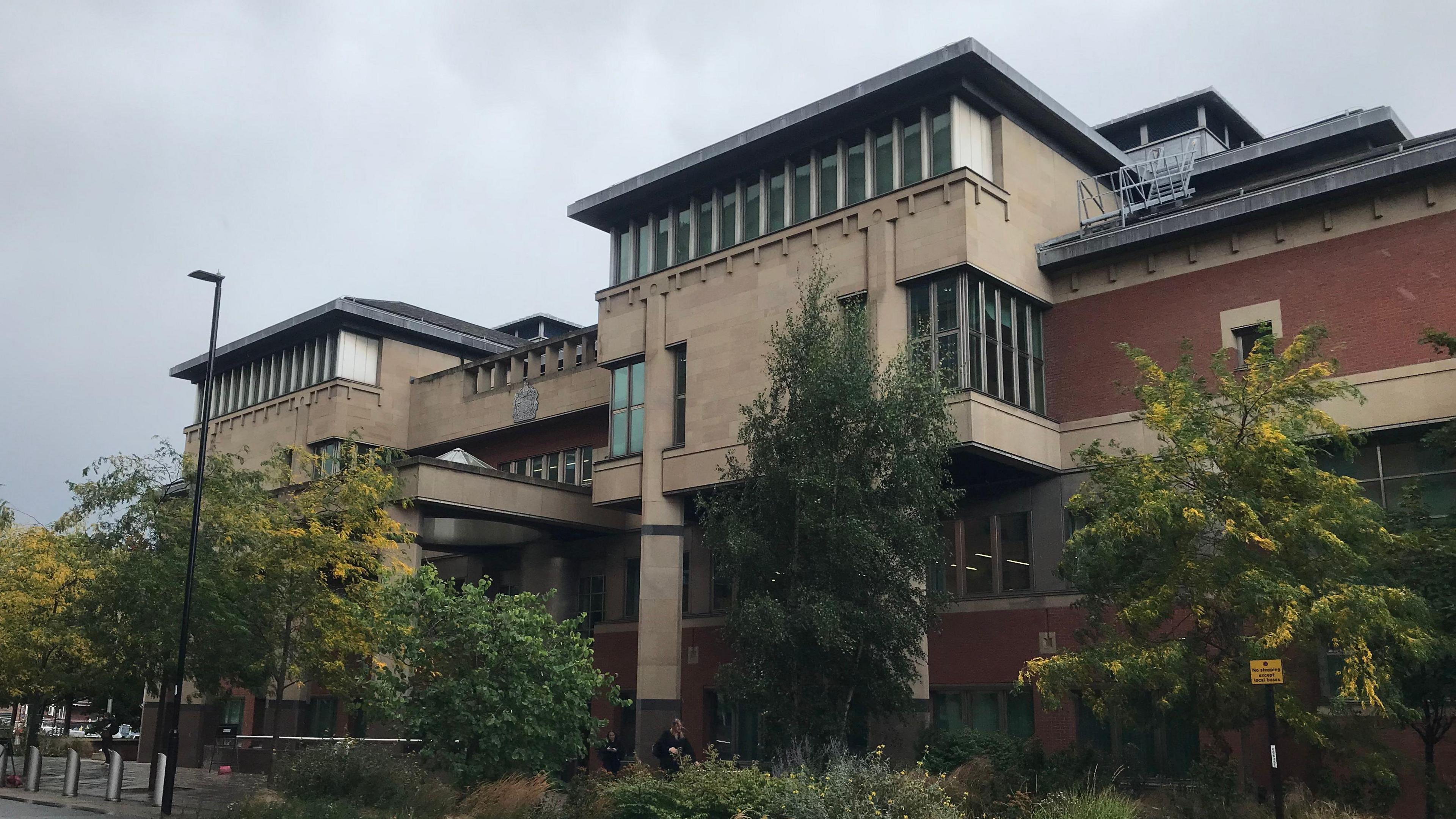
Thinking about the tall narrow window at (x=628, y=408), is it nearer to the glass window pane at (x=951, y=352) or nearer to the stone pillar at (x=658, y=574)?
the stone pillar at (x=658, y=574)

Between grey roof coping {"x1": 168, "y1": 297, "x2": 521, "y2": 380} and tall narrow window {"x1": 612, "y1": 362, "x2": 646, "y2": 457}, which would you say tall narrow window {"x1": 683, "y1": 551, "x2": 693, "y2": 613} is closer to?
tall narrow window {"x1": 612, "y1": 362, "x2": 646, "y2": 457}

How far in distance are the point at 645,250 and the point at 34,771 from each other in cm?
2030

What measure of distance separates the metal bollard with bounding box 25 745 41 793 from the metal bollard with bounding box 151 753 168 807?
5.44 meters

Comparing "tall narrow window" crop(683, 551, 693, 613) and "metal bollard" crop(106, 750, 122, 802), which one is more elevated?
"tall narrow window" crop(683, 551, 693, 613)

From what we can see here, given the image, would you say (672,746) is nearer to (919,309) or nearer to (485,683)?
→ (485,683)

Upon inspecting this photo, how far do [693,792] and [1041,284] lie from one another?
56.5 feet

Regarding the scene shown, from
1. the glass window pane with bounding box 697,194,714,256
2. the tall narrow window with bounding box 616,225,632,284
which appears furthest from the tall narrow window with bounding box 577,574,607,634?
the glass window pane with bounding box 697,194,714,256

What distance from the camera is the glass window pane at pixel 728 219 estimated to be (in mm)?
33844

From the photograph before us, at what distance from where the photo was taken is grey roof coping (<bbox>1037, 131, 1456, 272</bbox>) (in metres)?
25.0

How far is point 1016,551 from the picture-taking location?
98.5 feet

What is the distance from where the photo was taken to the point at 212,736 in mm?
47844

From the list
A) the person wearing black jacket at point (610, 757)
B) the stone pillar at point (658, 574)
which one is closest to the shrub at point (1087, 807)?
the person wearing black jacket at point (610, 757)

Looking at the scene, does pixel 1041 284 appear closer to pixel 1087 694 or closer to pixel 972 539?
pixel 972 539

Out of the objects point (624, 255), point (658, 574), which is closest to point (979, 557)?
point (658, 574)
